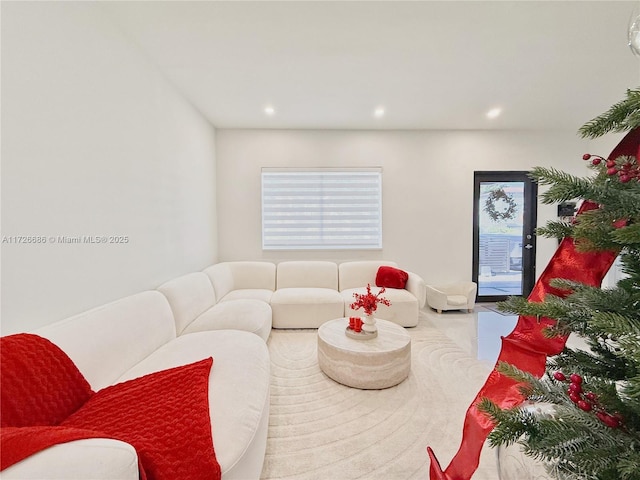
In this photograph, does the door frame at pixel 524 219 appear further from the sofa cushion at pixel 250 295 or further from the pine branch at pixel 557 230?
the pine branch at pixel 557 230

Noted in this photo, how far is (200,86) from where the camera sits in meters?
2.80

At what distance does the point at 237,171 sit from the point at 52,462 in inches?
150

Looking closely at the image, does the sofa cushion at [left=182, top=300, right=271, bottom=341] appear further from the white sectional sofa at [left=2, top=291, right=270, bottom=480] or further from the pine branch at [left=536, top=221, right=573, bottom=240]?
the pine branch at [left=536, top=221, right=573, bottom=240]

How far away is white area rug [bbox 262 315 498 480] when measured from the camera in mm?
1383

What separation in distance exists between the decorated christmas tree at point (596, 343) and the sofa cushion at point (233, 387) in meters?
0.95

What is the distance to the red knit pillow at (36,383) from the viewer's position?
3.20 ft

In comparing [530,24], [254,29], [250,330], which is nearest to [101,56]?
[254,29]

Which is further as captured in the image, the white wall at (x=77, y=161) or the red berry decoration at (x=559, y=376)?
the white wall at (x=77, y=161)

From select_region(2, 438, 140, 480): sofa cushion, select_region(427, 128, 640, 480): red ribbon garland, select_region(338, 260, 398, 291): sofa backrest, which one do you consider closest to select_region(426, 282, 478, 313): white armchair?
select_region(338, 260, 398, 291): sofa backrest

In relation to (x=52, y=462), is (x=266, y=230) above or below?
above

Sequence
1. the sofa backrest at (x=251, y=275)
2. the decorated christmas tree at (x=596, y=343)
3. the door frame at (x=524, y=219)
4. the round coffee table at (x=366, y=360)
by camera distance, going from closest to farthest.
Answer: the decorated christmas tree at (x=596, y=343)
the round coffee table at (x=366, y=360)
the sofa backrest at (x=251, y=275)
the door frame at (x=524, y=219)

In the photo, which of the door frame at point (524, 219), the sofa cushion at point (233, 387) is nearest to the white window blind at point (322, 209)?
the door frame at point (524, 219)

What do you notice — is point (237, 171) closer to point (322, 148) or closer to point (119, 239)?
point (322, 148)

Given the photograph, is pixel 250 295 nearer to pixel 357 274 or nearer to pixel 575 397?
pixel 357 274
